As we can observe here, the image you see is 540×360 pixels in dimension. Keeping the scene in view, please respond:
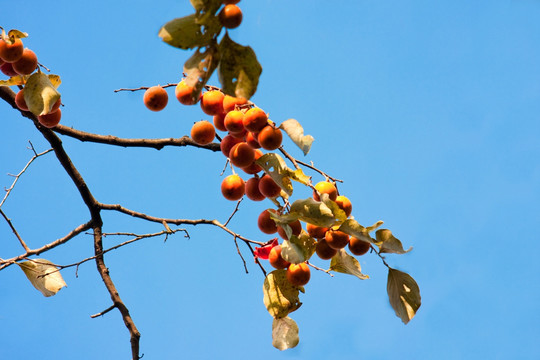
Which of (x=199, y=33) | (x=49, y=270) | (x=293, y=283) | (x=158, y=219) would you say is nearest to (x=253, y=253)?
(x=293, y=283)

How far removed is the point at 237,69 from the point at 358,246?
1.75ft

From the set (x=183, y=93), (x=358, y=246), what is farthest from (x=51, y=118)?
(x=358, y=246)

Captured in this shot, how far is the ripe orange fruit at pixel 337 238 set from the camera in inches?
45.4

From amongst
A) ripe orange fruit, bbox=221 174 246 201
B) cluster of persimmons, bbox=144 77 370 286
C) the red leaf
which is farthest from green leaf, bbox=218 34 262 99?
the red leaf

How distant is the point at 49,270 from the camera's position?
63.1 inches

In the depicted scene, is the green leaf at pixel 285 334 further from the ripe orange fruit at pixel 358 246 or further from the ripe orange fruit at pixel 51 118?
the ripe orange fruit at pixel 51 118

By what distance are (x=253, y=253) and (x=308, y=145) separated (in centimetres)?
45

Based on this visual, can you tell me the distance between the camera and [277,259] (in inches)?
50.2

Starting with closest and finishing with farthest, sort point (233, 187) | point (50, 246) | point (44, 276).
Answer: point (233, 187)
point (44, 276)
point (50, 246)

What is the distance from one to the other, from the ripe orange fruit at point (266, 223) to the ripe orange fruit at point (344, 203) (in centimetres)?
16

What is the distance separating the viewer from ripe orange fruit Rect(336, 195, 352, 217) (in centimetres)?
121

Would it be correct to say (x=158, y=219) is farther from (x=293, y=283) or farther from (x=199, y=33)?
(x=199, y=33)

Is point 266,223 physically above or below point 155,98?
below

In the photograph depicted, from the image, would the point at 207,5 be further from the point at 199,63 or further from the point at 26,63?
the point at 26,63
